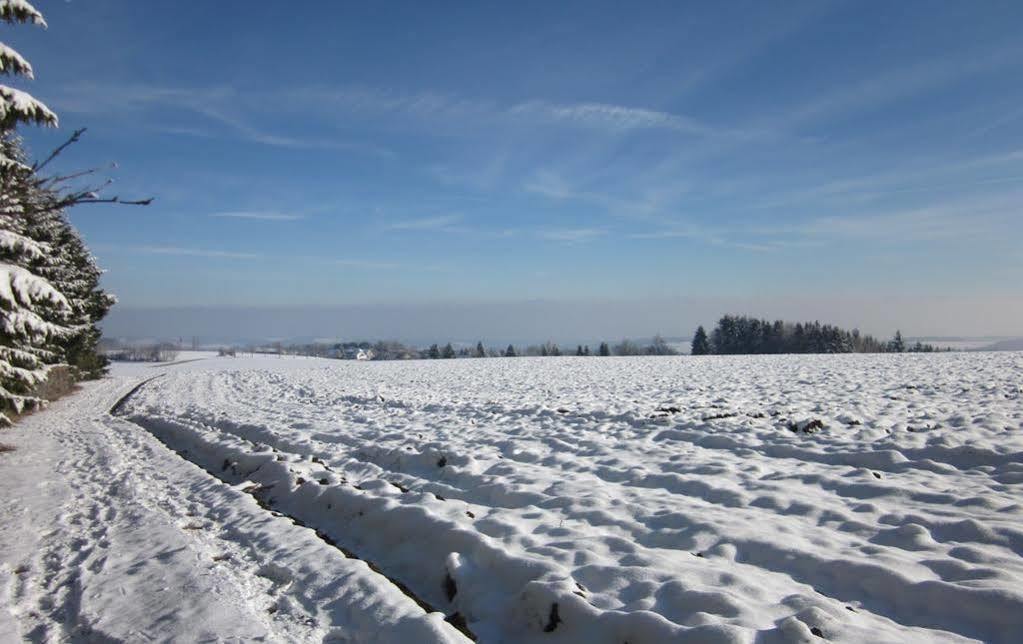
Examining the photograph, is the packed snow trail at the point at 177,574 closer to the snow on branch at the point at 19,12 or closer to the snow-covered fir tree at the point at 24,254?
the snow-covered fir tree at the point at 24,254

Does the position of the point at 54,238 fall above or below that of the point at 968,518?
above

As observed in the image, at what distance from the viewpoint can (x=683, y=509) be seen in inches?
228

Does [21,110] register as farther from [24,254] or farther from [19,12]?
[24,254]

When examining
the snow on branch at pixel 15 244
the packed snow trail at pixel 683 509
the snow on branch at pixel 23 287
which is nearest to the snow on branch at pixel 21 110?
the snow on branch at pixel 15 244

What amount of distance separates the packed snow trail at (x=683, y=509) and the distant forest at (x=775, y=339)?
68854 mm

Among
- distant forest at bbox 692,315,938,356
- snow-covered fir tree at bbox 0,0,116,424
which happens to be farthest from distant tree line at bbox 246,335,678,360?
snow-covered fir tree at bbox 0,0,116,424

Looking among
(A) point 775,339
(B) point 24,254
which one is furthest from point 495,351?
(B) point 24,254

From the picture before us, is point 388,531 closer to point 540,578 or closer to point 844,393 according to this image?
point 540,578

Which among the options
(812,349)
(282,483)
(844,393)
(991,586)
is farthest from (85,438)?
(812,349)

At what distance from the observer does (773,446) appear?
847 cm

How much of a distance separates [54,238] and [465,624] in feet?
84.0

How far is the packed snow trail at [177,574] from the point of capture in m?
3.98

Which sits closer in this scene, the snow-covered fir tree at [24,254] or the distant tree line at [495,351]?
the snow-covered fir tree at [24,254]

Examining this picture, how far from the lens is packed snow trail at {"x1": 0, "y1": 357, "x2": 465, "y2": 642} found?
398cm
